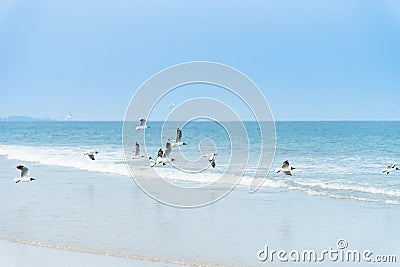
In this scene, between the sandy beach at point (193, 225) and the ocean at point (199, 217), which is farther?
the ocean at point (199, 217)

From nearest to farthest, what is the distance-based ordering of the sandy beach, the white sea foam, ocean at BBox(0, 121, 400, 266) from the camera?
the sandy beach
ocean at BBox(0, 121, 400, 266)
the white sea foam

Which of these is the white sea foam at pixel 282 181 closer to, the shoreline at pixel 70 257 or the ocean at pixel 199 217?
the ocean at pixel 199 217

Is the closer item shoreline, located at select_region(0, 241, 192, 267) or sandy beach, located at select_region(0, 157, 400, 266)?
shoreline, located at select_region(0, 241, 192, 267)

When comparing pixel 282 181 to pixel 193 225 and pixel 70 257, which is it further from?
pixel 70 257

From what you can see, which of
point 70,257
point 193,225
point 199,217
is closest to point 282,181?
point 199,217

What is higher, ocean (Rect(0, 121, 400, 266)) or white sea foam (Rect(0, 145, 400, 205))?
white sea foam (Rect(0, 145, 400, 205))

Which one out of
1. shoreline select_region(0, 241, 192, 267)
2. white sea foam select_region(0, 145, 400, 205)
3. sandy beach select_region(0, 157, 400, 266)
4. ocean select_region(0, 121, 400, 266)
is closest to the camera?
shoreline select_region(0, 241, 192, 267)

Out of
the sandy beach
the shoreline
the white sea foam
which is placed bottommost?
the shoreline

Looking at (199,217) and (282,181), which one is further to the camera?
(282,181)

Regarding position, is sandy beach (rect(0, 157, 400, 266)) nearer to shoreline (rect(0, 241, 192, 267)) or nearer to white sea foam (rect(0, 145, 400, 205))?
shoreline (rect(0, 241, 192, 267))

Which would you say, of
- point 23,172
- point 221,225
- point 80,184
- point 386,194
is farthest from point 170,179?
point 221,225

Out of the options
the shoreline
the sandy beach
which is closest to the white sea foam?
the sandy beach

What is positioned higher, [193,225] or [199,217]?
[199,217]

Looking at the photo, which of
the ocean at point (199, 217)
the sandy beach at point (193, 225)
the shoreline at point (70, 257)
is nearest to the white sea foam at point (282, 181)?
the ocean at point (199, 217)
